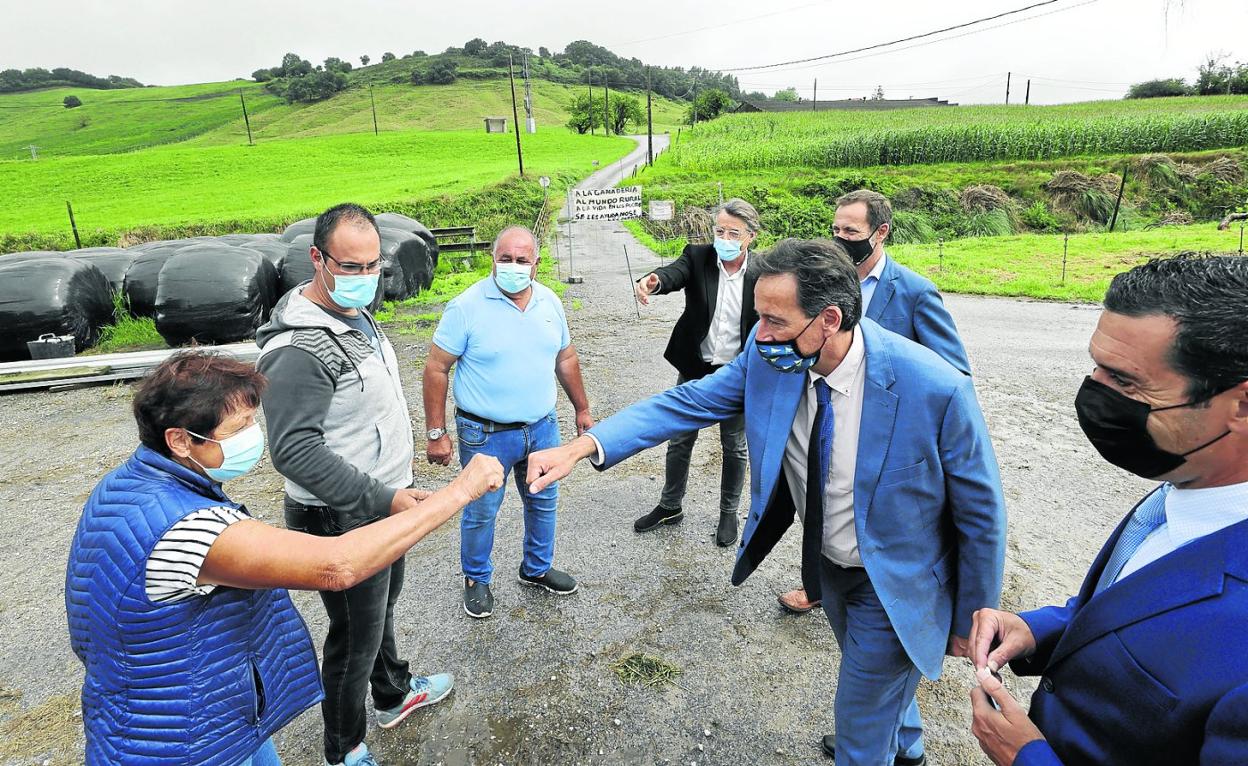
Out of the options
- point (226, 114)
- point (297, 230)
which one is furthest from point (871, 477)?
point (226, 114)

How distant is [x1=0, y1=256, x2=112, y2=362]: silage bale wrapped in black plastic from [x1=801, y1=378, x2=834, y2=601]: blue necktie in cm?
1046

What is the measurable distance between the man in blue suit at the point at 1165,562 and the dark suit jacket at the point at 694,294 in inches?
116

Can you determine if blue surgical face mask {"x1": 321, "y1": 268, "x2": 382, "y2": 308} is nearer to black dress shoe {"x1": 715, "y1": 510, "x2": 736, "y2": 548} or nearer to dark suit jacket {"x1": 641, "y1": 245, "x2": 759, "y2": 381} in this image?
dark suit jacket {"x1": 641, "y1": 245, "x2": 759, "y2": 381}

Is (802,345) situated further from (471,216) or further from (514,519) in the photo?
(471,216)

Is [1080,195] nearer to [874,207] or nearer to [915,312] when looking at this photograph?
[874,207]

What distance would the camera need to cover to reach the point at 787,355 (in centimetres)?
207

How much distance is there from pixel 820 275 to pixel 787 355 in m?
0.27

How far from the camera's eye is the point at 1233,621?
1.01 meters

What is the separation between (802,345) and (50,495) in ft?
20.8

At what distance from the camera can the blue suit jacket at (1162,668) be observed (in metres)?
1.00

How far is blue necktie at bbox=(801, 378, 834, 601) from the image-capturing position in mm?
2129

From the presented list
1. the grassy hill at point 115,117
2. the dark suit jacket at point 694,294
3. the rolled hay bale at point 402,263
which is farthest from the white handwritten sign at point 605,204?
the grassy hill at point 115,117

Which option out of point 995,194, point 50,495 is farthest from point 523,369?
point 995,194

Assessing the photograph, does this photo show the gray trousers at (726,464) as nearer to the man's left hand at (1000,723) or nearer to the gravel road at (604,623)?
the gravel road at (604,623)
